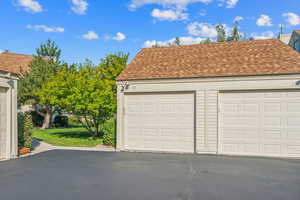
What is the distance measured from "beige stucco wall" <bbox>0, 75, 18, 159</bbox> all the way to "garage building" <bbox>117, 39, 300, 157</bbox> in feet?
13.3

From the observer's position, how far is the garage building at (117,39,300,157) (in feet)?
27.8

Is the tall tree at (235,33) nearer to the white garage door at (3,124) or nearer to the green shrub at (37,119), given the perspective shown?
the green shrub at (37,119)

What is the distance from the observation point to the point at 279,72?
27.7 ft

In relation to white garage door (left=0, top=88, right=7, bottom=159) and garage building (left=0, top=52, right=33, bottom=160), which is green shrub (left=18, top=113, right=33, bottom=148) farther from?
white garage door (left=0, top=88, right=7, bottom=159)

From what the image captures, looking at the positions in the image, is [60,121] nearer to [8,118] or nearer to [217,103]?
[8,118]

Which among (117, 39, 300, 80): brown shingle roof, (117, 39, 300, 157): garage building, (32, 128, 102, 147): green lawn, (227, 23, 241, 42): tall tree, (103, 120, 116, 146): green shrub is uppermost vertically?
(227, 23, 241, 42): tall tree

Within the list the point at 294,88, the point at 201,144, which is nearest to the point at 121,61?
the point at 201,144

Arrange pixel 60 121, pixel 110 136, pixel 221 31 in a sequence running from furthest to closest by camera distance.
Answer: pixel 221 31, pixel 60 121, pixel 110 136

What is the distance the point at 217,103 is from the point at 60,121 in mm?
19102

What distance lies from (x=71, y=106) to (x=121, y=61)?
10121 millimetres

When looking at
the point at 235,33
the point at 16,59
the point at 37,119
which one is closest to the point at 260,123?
the point at 37,119

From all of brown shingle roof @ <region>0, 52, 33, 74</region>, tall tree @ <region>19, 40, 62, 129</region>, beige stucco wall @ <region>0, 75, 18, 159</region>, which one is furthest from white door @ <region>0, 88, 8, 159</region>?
brown shingle roof @ <region>0, 52, 33, 74</region>

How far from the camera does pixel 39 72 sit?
62.1ft

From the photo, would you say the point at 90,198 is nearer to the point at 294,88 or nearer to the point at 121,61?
the point at 294,88
